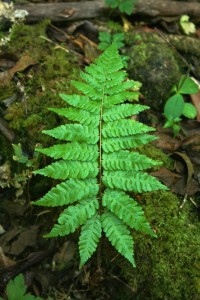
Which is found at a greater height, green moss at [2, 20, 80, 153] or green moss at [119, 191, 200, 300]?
green moss at [2, 20, 80, 153]

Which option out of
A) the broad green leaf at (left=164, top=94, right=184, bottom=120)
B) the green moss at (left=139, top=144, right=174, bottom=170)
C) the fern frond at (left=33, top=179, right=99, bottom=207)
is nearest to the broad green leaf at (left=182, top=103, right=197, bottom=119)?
the broad green leaf at (left=164, top=94, right=184, bottom=120)

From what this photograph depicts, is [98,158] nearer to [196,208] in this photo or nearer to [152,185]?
[152,185]

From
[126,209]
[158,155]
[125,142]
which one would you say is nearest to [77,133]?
[125,142]

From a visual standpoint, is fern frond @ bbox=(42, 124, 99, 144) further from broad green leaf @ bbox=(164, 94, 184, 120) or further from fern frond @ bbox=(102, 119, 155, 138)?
broad green leaf @ bbox=(164, 94, 184, 120)

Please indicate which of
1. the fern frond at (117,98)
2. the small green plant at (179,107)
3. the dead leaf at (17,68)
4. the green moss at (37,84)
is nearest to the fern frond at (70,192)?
the fern frond at (117,98)

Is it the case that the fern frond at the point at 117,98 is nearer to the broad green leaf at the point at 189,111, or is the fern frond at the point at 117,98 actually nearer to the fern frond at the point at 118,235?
the fern frond at the point at 118,235

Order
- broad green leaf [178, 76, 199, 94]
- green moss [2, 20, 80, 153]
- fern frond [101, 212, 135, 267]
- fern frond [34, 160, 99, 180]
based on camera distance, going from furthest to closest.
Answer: broad green leaf [178, 76, 199, 94]
green moss [2, 20, 80, 153]
fern frond [34, 160, 99, 180]
fern frond [101, 212, 135, 267]

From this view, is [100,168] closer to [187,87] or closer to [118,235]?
[118,235]
